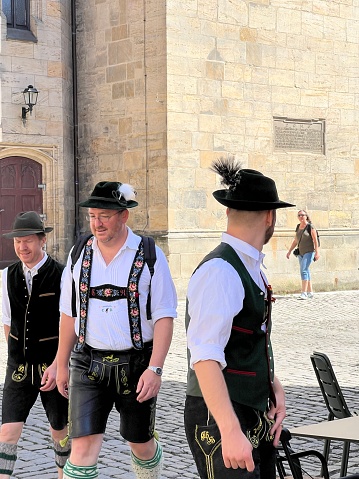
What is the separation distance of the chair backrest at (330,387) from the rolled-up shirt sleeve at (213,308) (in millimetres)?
2190

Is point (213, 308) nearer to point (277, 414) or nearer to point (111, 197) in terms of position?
point (277, 414)

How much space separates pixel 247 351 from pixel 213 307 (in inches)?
9.7

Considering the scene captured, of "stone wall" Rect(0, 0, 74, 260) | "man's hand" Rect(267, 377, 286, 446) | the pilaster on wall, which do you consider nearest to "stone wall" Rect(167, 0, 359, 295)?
the pilaster on wall

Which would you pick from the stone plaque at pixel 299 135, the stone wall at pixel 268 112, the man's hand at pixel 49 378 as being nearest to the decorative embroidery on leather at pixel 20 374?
the man's hand at pixel 49 378

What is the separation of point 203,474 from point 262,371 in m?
0.42

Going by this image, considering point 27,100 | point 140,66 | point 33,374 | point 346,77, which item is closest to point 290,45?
Result: point 346,77

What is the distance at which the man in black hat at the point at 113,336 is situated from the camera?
456cm

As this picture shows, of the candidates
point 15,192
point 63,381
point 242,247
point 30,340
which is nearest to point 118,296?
point 63,381

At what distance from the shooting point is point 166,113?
18.0m

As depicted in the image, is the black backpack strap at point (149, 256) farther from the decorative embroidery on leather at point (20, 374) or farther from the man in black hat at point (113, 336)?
the decorative embroidery on leather at point (20, 374)

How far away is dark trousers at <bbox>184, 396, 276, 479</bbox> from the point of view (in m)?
3.33

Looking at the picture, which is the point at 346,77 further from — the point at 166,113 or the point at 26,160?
the point at 26,160

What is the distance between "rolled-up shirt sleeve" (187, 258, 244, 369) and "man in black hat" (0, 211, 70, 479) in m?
2.09

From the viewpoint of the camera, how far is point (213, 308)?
3.27 metres
